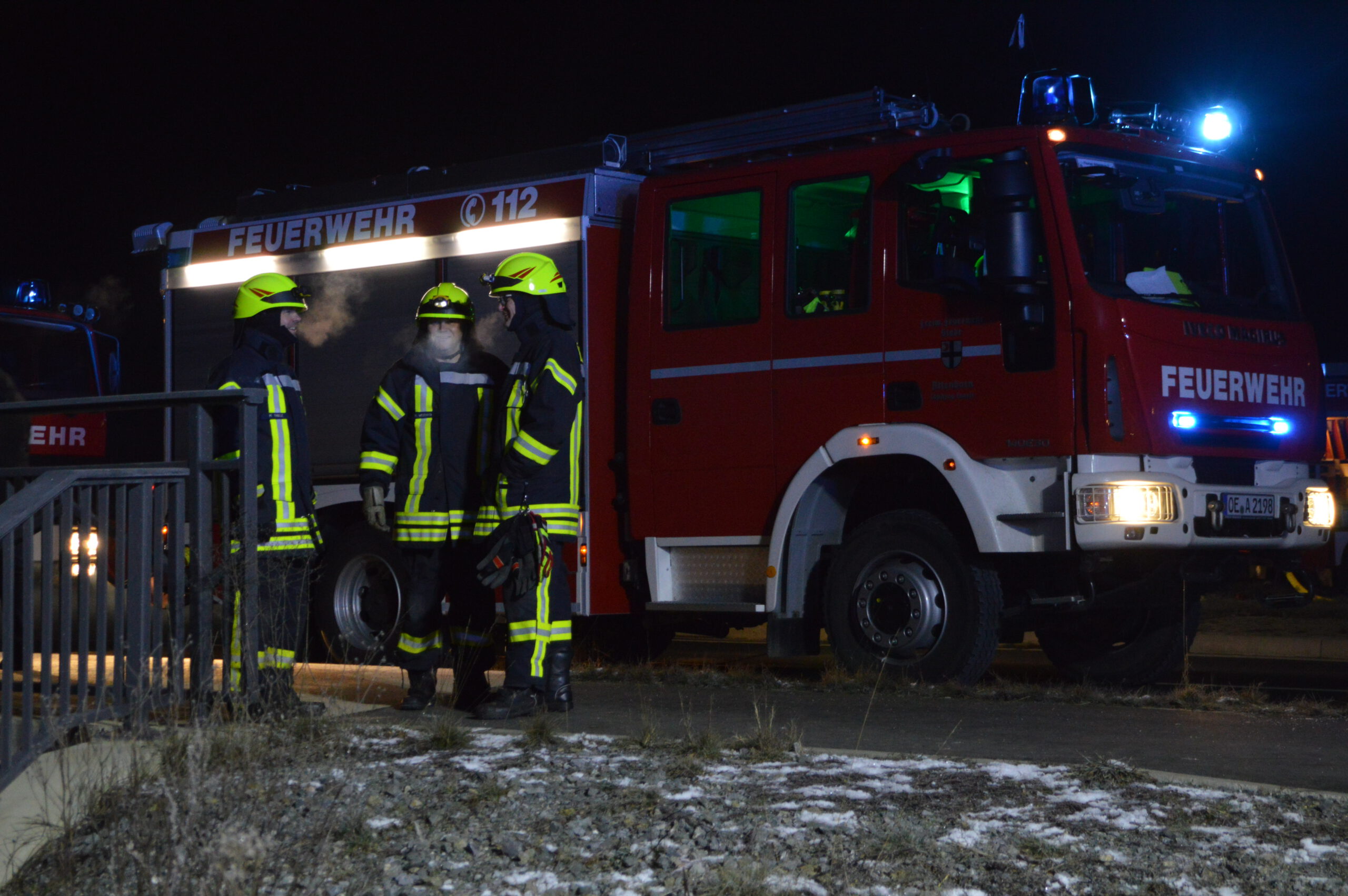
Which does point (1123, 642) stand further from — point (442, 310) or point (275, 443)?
point (275, 443)

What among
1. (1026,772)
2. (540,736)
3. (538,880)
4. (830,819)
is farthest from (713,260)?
(538,880)

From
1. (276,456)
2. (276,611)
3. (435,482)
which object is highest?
(276,456)

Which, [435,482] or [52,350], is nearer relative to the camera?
[435,482]

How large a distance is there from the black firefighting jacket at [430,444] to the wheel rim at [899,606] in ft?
7.00

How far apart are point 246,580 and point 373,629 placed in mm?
3959

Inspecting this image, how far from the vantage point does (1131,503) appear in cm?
731

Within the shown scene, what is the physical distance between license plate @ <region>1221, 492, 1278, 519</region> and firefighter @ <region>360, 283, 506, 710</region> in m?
3.49

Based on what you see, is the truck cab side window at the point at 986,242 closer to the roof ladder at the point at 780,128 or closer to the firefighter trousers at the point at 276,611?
the roof ladder at the point at 780,128

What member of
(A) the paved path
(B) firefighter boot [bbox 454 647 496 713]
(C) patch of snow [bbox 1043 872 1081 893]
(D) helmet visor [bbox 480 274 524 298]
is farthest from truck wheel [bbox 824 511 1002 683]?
(C) patch of snow [bbox 1043 872 1081 893]

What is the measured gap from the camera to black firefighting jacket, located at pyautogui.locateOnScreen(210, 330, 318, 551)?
22.6 ft

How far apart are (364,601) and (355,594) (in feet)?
0.25

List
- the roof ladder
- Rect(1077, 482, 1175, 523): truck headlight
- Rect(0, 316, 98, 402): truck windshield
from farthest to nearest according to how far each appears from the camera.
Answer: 1. Rect(0, 316, 98, 402): truck windshield
2. the roof ladder
3. Rect(1077, 482, 1175, 523): truck headlight

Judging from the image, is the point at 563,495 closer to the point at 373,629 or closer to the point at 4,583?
the point at 4,583

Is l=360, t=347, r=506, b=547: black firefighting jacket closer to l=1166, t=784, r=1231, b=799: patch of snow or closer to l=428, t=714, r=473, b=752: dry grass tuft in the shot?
l=428, t=714, r=473, b=752: dry grass tuft
